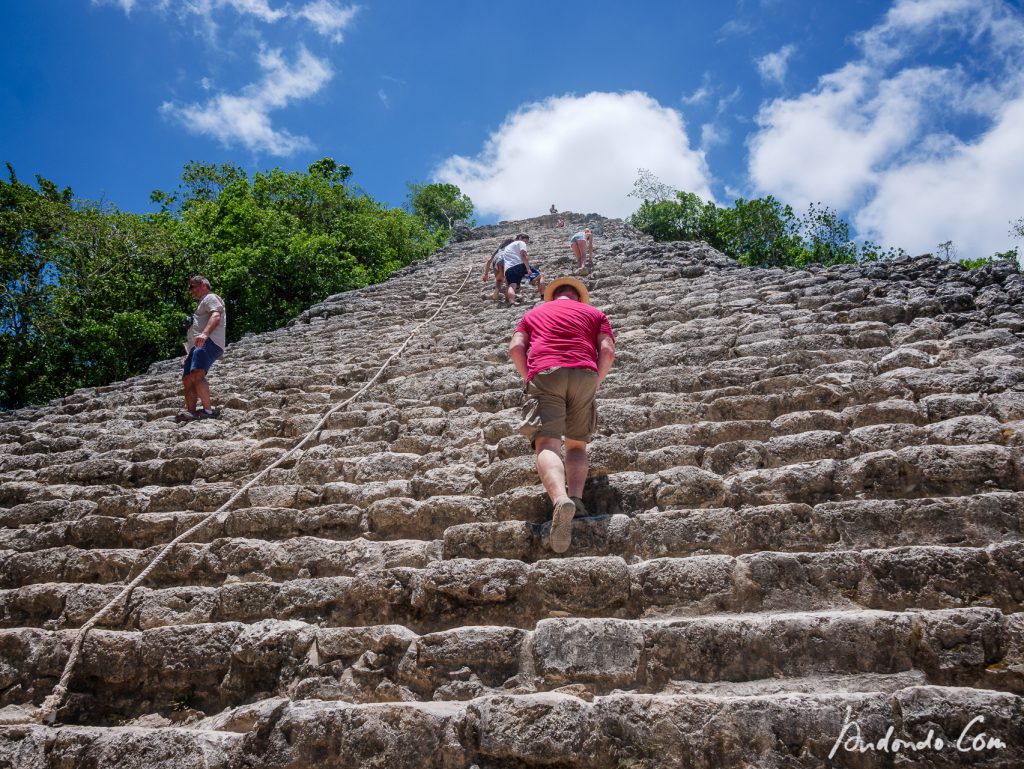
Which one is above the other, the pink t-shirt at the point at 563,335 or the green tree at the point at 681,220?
the green tree at the point at 681,220

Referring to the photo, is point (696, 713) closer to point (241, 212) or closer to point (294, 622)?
point (294, 622)

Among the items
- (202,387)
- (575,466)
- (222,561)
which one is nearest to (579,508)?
(575,466)

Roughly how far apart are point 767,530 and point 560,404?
3.62 ft

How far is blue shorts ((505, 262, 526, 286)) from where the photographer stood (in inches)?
322

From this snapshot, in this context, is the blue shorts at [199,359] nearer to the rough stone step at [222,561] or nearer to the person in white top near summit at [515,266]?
the rough stone step at [222,561]

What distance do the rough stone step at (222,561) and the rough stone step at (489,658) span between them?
0.43 meters

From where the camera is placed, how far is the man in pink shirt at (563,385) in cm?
306

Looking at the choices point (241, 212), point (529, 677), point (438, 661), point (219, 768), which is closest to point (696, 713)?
point (529, 677)

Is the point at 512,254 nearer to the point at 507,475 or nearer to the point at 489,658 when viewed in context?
the point at 507,475

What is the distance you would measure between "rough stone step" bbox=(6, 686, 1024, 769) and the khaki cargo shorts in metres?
1.31

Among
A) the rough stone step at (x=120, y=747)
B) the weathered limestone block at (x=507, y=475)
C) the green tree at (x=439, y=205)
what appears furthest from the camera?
the green tree at (x=439, y=205)

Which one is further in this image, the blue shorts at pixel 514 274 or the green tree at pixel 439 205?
the green tree at pixel 439 205

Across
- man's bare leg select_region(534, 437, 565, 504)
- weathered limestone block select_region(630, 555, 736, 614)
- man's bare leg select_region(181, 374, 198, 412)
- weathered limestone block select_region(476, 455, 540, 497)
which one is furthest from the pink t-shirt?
man's bare leg select_region(181, 374, 198, 412)

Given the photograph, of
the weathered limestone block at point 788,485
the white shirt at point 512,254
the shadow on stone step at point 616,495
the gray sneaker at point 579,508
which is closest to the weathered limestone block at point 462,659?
the gray sneaker at point 579,508
